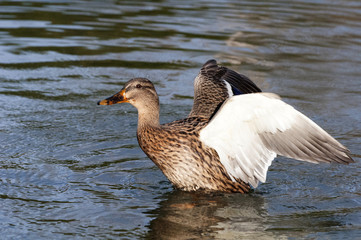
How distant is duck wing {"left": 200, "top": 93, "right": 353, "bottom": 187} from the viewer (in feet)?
17.1

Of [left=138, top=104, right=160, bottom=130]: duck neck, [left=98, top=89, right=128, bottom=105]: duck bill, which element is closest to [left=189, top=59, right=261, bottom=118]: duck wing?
[left=138, top=104, right=160, bottom=130]: duck neck

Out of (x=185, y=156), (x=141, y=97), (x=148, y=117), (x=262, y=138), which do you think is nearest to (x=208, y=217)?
(x=185, y=156)

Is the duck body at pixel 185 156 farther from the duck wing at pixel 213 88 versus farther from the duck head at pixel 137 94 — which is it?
the duck wing at pixel 213 88

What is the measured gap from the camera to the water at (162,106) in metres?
5.12

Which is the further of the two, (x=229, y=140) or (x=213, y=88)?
(x=213, y=88)

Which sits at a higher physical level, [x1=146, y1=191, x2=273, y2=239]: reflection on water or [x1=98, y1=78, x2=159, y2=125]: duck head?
[x1=98, y1=78, x2=159, y2=125]: duck head

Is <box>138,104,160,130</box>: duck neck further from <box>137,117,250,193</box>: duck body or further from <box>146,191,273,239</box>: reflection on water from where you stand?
<box>146,191,273,239</box>: reflection on water

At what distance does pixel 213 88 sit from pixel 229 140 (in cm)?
136

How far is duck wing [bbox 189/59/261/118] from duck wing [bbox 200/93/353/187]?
1.95 feet

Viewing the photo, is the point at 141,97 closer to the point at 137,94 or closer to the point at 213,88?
the point at 137,94

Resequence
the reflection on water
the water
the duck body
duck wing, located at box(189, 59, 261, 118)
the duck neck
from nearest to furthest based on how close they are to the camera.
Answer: the reflection on water
the water
the duck body
the duck neck
duck wing, located at box(189, 59, 261, 118)

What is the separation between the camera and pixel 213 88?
6789mm

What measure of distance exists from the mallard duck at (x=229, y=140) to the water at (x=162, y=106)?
22 centimetres

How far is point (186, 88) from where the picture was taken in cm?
895
